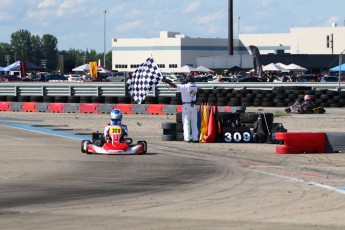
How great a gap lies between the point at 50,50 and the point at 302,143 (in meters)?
177

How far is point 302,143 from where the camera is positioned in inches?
656

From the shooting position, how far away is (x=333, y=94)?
112 ft

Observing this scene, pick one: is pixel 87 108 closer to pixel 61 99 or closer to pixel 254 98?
pixel 61 99

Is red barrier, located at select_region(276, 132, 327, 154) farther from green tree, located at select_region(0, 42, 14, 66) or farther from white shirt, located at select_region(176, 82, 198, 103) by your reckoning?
green tree, located at select_region(0, 42, 14, 66)

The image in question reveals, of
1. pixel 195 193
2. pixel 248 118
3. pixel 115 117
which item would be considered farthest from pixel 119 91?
pixel 195 193

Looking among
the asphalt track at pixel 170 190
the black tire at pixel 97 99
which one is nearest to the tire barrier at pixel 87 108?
the black tire at pixel 97 99

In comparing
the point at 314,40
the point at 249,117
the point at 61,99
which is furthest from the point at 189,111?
the point at 314,40

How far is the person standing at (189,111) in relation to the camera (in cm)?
1912

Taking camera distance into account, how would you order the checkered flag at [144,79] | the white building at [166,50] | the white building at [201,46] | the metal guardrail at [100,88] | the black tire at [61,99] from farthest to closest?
the white building at [166,50], the white building at [201,46], the metal guardrail at [100,88], the black tire at [61,99], the checkered flag at [144,79]

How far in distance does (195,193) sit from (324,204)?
168cm

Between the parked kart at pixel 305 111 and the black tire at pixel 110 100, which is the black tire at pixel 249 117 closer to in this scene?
the parked kart at pixel 305 111

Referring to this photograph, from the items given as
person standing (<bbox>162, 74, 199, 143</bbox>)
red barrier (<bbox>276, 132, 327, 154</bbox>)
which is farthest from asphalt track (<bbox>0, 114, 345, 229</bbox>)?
Result: person standing (<bbox>162, 74, 199, 143</bbox>)

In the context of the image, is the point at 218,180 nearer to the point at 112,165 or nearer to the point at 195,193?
the point at 195,193

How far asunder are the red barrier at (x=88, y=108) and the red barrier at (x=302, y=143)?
16540 millimetres
